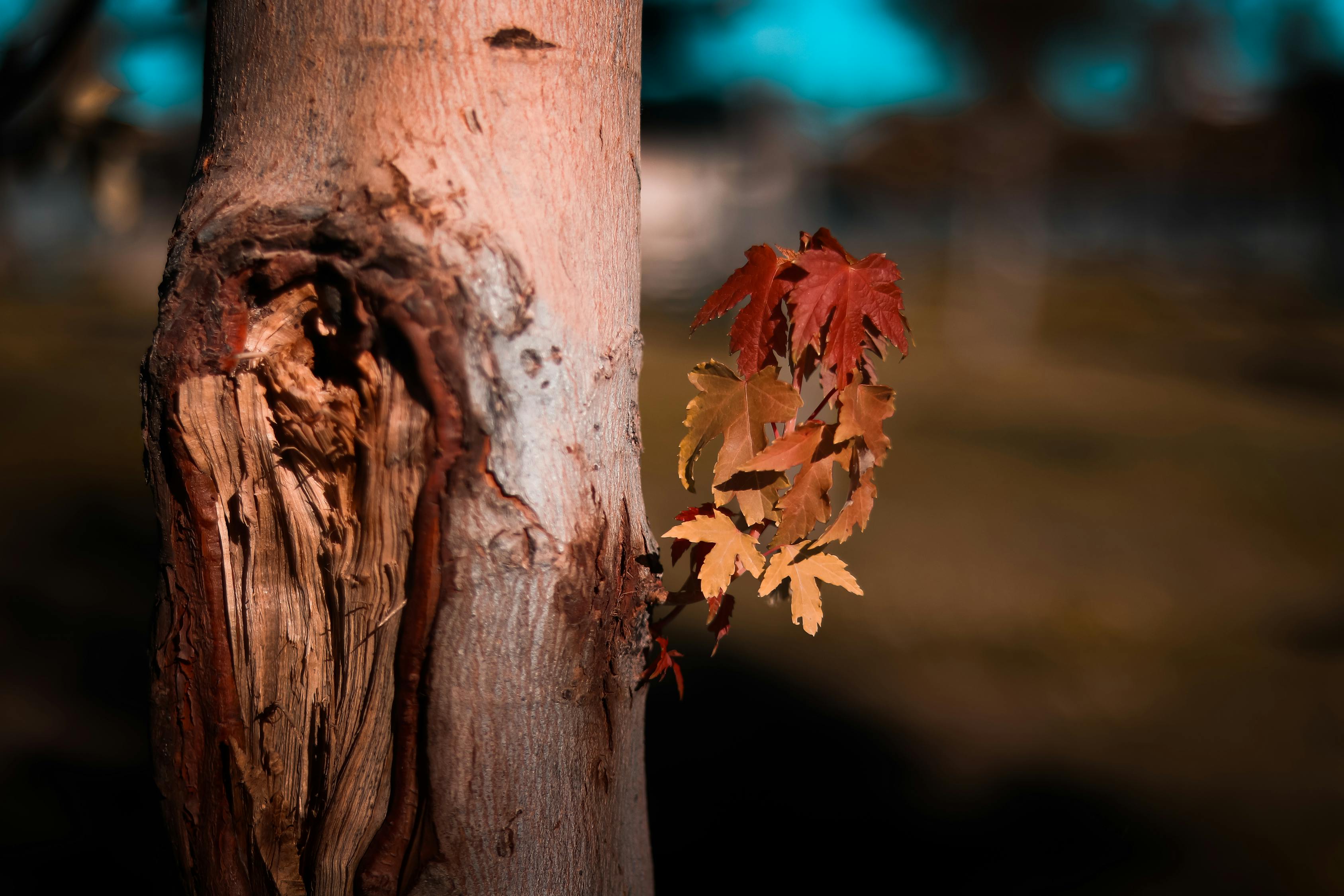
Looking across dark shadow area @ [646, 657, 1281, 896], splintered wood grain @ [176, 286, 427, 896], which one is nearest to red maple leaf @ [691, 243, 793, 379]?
splintered wood grain @ [176, 286, 427, 896]

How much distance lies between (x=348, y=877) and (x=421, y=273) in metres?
0.69

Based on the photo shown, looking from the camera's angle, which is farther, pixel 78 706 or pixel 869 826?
pixel 78 706

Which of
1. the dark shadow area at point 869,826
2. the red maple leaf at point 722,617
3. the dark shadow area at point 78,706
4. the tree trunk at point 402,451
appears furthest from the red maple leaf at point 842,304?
the dark shadow area at point 869,826

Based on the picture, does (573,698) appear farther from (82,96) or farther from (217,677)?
(82,96)

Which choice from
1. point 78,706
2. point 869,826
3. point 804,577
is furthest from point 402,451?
point 78,706

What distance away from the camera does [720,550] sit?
100 cm

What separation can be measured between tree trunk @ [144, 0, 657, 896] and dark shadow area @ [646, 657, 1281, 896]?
4.86 feet

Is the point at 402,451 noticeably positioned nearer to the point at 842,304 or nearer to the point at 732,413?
the point at 732,413

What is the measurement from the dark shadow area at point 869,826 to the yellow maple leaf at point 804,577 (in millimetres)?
1513

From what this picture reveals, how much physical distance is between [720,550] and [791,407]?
19 centimetres

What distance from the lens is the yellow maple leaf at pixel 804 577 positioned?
1.01 m

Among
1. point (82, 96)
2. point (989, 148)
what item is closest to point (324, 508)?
point (82, 96)

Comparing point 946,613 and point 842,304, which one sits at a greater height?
point 842,304

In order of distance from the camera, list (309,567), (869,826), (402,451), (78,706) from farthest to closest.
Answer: (78,706) → (869,826) → (309,567) → (402,451)
